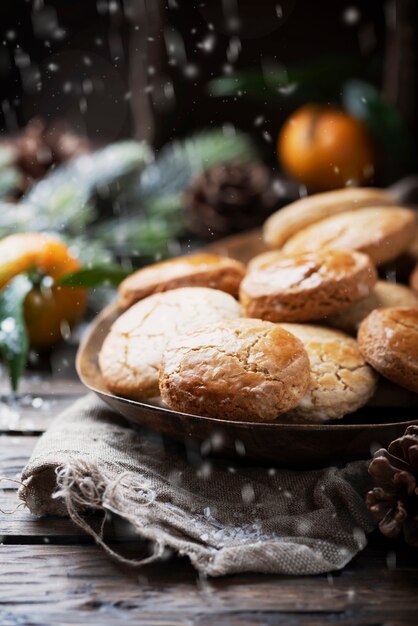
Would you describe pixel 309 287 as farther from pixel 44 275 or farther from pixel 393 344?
pixel 44 275

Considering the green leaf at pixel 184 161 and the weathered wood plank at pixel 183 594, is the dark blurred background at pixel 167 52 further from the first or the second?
the weathered wood plank at pixel 183 594

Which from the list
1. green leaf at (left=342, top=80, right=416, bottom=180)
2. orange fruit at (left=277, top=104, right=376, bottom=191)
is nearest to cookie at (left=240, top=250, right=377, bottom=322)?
orange fruit at (left=277, top=104, right=376, bottom=191)

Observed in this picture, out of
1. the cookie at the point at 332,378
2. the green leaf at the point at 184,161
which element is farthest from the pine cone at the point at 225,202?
the cookie at the point at 332,378

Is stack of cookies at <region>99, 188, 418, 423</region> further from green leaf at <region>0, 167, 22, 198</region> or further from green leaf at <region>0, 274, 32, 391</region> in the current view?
green leaf at <region>0, 167, 22, 198</region>

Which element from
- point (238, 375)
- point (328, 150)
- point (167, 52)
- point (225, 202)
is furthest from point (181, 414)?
point (167, 52)

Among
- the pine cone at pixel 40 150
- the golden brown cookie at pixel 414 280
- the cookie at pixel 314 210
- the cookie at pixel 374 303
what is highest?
the pine cone at pixel 40 150

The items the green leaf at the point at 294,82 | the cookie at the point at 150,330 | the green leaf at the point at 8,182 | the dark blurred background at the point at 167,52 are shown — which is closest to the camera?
the cookie at the point at 150,330
